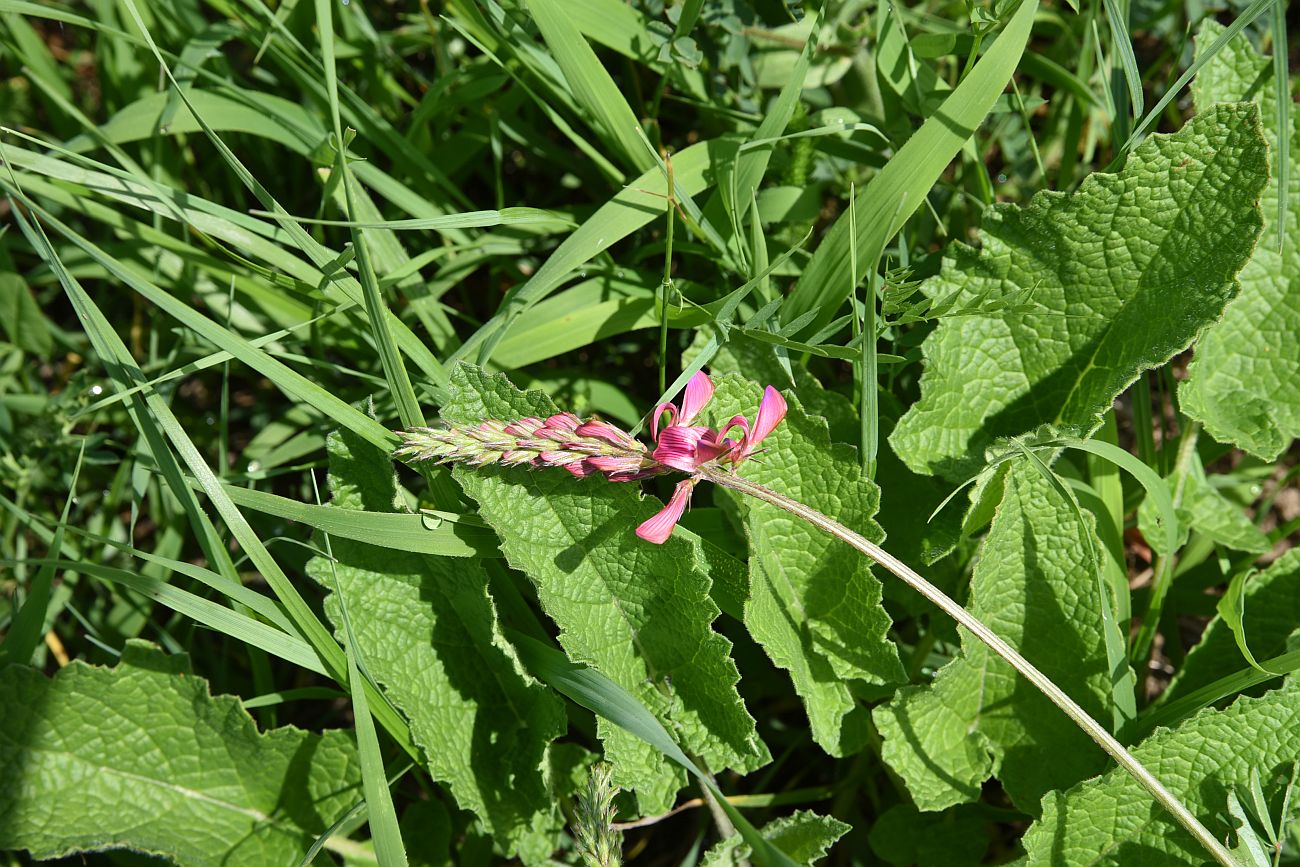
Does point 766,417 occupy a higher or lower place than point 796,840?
higher

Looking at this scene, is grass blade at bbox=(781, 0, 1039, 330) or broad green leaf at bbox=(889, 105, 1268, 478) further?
grass blade at bbox=(781, 0, 1039, 330)

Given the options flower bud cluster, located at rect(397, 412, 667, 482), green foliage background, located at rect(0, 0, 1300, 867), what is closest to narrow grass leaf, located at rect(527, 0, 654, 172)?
green foliage background, located at rect(0, 0, 1300, 867)

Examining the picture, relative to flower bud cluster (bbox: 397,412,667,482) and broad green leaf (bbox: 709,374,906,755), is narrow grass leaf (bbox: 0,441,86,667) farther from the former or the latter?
broad green leaf (bbox: 709,374,906,755)

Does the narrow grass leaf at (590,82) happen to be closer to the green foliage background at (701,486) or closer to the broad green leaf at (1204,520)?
the green foliage background at (701,486)

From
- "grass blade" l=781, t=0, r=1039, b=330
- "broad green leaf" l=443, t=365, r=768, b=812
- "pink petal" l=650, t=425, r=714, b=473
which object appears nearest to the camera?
"pink petal" l=650, t=425, r=714, b=473

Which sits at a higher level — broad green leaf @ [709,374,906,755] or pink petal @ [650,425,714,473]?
pink petal @ [650,425,714,473]

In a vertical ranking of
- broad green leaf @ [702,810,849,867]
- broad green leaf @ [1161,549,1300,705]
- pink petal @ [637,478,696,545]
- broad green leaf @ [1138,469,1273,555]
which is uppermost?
pink petal @ [637,478,696,545]

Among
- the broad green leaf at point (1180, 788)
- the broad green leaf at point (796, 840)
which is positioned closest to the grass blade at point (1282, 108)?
the broad green leaf at point (1180, 788)

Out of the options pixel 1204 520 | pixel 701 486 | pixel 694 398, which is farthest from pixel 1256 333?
pixel 694 398

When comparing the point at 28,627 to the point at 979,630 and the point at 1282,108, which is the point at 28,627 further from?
the point at 1282,108
